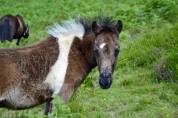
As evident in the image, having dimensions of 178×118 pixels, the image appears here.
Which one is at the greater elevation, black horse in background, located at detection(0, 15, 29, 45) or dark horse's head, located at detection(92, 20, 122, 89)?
black horse in background, located at detection(0, 15, 29, 45)

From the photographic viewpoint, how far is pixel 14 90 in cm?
671

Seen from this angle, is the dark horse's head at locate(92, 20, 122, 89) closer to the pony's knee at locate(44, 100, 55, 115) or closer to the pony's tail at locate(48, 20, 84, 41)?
the pony's tail at locate(48, 20, 84, 41)

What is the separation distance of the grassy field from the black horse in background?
0.21 meters

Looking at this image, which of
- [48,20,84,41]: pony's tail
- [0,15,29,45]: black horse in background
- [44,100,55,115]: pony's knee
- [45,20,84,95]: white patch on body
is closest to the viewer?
→ [45,20,84,95]: white patch on body

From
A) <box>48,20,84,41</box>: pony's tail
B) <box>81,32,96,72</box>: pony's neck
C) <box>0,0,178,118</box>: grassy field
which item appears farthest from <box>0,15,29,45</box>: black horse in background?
<box>81,32,96,72</box>: pony's neck

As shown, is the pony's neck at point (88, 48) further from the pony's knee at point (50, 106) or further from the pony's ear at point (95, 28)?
the pony's knee at point (50, 106)

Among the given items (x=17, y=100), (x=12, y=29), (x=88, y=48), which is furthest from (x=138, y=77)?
(x=12, y=29)

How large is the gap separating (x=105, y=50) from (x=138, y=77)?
12.5ft

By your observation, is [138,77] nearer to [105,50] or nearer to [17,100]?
[105,50]

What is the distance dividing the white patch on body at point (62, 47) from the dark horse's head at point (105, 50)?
0.30 m

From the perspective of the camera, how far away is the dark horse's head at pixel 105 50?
681cm

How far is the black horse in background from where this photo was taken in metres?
15.4

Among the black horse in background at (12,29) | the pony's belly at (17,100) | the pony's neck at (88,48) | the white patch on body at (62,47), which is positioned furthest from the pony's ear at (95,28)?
the black horse in background at (12,29)

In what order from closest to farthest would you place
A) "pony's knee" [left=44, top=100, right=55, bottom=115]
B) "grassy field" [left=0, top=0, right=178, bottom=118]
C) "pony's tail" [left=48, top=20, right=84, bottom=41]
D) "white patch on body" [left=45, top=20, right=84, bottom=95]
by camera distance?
1. "white patch on body" [left=45, top=20, right=84, bottom=95]
2. "pony's knee" [left=44, top=100, right=55, bottom=115]
3. "pony's tail" [left=48, top=20, right=84, bottom=41]
4. "grassy field" [left=0, top=0, right=178, bottom=118]
